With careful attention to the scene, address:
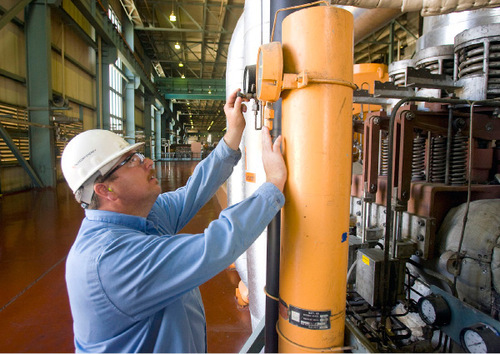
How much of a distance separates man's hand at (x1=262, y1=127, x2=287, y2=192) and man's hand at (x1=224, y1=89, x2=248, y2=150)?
0.26 meters

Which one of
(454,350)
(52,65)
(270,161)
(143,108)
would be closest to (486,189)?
(454,350)

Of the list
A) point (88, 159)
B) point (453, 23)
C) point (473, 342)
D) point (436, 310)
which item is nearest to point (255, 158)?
point (88, 159)

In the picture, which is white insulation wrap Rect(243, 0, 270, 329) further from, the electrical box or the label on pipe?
the label on pipe

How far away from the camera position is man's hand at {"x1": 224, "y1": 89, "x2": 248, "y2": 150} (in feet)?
4.17

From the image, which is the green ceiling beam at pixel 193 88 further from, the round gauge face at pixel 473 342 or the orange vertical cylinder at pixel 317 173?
the round gauge face at pixel 473 342

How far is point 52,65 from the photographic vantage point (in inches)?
344

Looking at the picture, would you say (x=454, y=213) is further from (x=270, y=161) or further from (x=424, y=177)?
(x=270, y=161)

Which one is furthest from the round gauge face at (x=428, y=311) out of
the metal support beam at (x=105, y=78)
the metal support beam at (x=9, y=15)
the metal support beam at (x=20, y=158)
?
the metal support beam at (x=105, y=78)

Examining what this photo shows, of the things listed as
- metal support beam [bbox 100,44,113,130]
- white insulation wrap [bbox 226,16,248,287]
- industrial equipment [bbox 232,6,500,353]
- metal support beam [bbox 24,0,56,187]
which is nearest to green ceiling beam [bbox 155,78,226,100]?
metal support beam [bbox 100,44,113,130]

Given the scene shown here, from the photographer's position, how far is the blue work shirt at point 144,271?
2.81 feet

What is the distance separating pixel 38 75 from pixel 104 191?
9.01 meters

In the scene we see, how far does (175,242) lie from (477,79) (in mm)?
1981

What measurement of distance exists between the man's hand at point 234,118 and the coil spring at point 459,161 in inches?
49.3

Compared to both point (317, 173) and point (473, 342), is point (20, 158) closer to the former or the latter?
point (317, 173)
